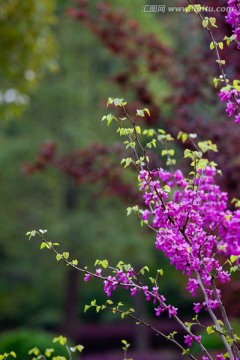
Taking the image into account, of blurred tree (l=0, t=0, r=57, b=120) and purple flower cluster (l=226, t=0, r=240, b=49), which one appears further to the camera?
blurred tree (l=0, t=0, r=57, b=120)

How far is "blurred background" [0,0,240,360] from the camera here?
640 centimetres

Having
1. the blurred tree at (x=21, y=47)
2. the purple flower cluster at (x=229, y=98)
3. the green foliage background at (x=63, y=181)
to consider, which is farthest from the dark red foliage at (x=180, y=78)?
the green foliage background at (x=63, y=181)

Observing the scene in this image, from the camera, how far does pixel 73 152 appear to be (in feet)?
28.3

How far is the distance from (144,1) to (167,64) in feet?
29.9

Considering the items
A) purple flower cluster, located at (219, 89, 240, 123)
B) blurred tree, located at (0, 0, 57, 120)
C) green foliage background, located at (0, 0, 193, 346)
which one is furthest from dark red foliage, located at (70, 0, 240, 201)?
green foliage background, located at (0, 0, 193, 346)

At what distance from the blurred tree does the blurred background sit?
0.01 metres

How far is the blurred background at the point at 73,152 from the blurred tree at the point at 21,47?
14mm

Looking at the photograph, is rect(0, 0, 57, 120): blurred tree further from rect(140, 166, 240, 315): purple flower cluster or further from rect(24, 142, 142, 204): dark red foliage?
rect(140, 166, 240, 315): purple flower cluster

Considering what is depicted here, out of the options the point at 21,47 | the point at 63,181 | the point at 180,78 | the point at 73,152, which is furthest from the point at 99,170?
the point at 63,181

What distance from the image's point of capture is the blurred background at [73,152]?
640 cm

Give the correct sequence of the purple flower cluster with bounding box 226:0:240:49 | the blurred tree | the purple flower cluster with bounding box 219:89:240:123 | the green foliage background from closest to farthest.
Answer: the purple flower cluster with bounding box 219:89:240:123 → the purple flower cluster with bounding box 226:0:240:49 → the blurred tree → the green foliage background

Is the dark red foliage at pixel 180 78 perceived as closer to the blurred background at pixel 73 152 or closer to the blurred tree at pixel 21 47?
the blurred background at pixel 73 152

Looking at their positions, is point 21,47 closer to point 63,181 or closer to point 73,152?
point 73,152

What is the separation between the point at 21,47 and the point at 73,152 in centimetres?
188
